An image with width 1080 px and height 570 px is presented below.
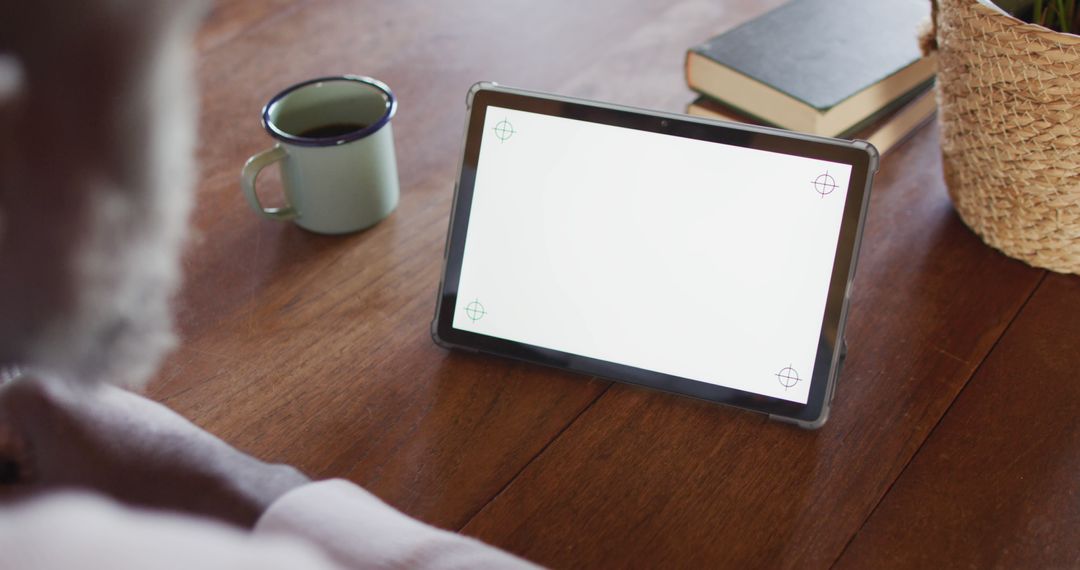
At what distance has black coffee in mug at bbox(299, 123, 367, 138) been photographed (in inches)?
28.1

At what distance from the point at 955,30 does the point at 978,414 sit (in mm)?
266

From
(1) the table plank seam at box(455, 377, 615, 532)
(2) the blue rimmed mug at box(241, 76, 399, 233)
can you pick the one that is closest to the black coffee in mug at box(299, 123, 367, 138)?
(2) the blue rimmed mug at box(241, 76, 399, 233)

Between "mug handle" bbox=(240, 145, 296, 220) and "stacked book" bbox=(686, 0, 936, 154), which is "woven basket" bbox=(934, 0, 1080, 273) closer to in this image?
"stacked book" bbox=(686, 0, 936, 154)

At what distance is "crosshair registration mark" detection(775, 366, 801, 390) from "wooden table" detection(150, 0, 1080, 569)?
34 millimetres

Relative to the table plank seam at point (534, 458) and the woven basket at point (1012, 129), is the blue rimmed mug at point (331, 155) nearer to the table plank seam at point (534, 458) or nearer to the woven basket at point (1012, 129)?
the table plank seam at point (534, 458)

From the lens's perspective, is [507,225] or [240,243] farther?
[240,243]

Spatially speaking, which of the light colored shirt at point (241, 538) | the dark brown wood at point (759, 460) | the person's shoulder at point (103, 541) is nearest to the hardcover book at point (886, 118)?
the dark brown wood at point (759, 460)

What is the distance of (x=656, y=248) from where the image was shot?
22.8 inches

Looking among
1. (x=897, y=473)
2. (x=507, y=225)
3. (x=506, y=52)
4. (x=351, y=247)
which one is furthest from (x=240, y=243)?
(x=897, y=473)

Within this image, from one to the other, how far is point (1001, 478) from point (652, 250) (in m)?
0.26

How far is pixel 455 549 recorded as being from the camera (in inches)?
16.6

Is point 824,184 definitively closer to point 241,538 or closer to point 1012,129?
point 1012,129

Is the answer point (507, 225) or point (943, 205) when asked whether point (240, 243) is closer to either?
point (507, 225)

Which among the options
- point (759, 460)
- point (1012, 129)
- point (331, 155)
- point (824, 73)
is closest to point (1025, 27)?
point (1012, 129)
